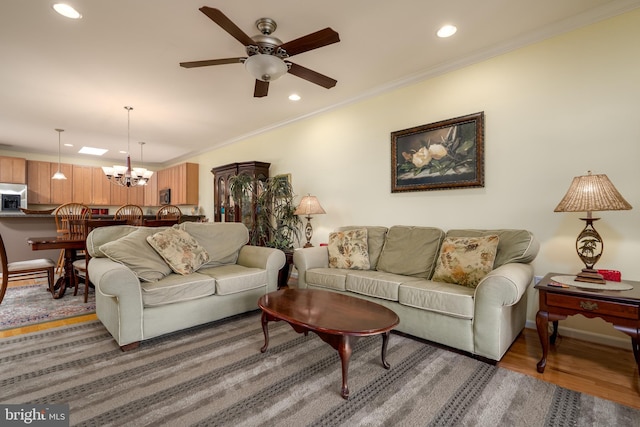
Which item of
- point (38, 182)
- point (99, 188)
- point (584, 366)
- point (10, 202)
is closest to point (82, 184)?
point (99, 188)

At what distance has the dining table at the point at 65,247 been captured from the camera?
3299 millimetres

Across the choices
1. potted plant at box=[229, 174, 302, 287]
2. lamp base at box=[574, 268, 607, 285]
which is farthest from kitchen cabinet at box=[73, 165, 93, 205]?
lamp base at box=[574, 268, 607, 285]

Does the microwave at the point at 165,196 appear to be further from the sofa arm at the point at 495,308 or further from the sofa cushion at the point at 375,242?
the sofa arm at the point at 495,308

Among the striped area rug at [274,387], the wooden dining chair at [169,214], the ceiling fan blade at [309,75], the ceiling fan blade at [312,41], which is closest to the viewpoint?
the striped area rug at [274,387]

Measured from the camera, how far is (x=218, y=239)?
11.1ft

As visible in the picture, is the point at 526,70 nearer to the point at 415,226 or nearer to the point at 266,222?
the point at 415,226

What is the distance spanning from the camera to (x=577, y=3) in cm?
221

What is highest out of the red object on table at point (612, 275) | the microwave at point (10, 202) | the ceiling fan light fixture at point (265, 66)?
the ceiling fan light fixture at point (265, 66)

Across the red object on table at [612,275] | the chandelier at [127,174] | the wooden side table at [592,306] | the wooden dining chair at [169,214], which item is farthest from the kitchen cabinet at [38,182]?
the red object on table at [612,275]

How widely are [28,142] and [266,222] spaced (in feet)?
17.8

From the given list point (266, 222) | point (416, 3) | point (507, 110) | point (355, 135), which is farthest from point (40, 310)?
point (507, 110)

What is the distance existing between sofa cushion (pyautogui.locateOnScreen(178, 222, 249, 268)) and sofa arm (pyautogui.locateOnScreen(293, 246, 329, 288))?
29.8 inches

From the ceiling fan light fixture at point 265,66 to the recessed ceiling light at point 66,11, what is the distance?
1.32m

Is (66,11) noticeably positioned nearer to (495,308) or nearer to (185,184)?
(495,308)
